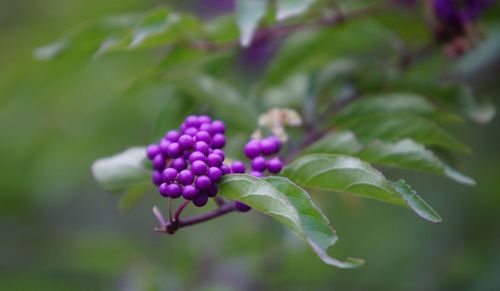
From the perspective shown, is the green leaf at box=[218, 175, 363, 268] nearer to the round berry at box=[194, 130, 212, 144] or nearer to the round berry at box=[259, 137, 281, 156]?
the round berry at box=[194, 130, 212, 144]

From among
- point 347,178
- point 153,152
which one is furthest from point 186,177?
point 347,178

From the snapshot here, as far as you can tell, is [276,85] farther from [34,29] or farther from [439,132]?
[34,29]

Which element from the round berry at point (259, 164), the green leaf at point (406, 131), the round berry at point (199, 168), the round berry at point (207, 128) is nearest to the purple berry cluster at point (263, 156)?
the round berry at point (259, 164)

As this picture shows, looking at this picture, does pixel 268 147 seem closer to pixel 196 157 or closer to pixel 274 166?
pixel 274 166

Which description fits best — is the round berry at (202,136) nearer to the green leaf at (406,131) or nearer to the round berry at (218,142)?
the round berry at (218,142)

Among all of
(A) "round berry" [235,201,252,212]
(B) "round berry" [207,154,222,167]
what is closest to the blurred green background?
(A) "round berry" [235,201,252,212]

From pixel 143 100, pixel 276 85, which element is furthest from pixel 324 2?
pixel 143 100

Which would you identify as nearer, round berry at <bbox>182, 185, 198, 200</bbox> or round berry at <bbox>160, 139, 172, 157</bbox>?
round berry at <bbox>182, 185, 198, 200</bbox>
